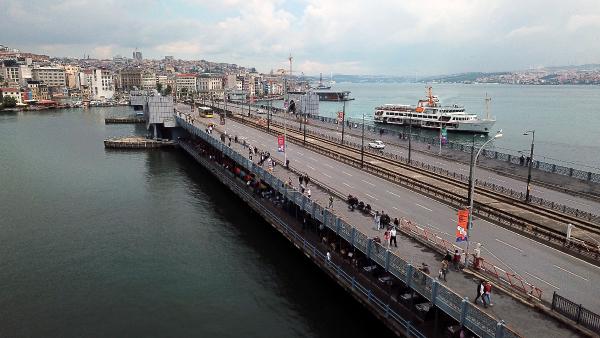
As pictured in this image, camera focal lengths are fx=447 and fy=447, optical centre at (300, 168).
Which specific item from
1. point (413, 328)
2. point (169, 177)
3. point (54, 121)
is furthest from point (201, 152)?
point (54, 121)

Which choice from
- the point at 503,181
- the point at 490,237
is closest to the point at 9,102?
the point at 503,181

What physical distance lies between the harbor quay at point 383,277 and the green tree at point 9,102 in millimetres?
187718

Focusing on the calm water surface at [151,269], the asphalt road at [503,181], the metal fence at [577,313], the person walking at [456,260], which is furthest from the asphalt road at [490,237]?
the asphalt road at [503,181]

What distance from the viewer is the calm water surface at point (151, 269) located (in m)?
27.6

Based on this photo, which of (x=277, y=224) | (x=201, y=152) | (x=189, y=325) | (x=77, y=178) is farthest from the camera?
(x=201, y=152)

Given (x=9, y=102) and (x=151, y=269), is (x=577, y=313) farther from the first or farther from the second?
(x=9, y=102)

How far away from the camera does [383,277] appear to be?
27.7 metres

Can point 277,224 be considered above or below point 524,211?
below

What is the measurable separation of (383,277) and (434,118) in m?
112

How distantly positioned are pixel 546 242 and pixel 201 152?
194 feet

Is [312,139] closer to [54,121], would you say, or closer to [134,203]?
[134,203]

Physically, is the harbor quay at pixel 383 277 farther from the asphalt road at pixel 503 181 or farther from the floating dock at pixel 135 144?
the floating dock at pixel 135 144

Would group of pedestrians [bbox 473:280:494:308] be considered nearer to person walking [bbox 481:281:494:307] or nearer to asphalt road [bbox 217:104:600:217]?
person walking [bbox 481:281:494:307]

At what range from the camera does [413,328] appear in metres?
22.7
